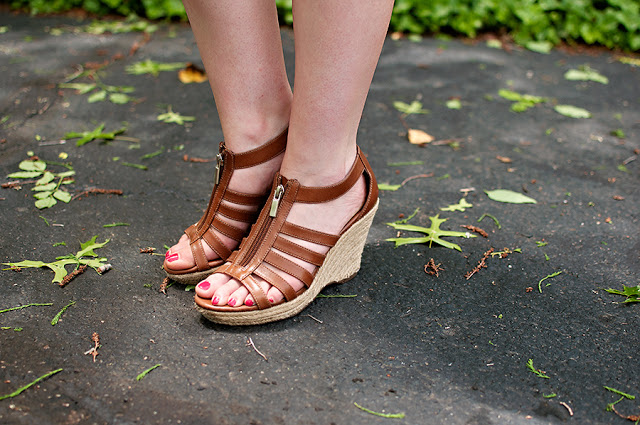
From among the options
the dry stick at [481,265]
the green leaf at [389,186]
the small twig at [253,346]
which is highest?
the small twig at [253,346]

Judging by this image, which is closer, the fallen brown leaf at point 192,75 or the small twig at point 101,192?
the small twig at point 101,192

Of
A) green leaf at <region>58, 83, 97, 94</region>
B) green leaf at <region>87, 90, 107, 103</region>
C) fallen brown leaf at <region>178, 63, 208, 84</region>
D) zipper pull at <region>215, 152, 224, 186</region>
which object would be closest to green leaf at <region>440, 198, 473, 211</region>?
zipper pull at <region>215, 152, 224, 186</region>

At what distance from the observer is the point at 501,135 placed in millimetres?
2572

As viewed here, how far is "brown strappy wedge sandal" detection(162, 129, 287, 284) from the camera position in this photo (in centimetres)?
141

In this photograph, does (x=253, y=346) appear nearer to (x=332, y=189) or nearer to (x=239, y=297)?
(x=239, y=297)

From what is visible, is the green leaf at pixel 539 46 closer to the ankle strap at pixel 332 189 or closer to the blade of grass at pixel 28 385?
the ankle strap at pixel 332 189

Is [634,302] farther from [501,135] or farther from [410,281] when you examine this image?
[501,135]

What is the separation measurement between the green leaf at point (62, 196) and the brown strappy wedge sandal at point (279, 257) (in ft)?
2.67

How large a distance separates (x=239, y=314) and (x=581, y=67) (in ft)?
10.3

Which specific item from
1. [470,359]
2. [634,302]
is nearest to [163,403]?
[470,359]

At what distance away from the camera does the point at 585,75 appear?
3354mm

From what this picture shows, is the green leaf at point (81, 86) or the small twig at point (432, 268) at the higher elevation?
the green leaf at point (81, 86)

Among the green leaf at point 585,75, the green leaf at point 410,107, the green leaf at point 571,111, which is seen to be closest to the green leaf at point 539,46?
the green leaf at point 585,75

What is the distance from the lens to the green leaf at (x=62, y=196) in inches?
73.4
